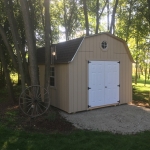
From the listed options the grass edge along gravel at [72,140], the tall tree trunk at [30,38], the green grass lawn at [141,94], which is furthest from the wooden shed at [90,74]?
the grass edge along gravel at [72,140]

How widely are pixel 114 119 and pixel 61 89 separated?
2.66 m

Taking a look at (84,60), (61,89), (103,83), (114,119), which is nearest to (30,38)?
(84,60)

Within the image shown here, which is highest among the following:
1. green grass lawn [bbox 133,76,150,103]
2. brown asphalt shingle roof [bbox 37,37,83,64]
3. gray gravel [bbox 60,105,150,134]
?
brown asphalt shingle roof [bbox 37,37,83,64]

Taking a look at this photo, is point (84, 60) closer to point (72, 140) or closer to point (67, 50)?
point (67, 50)

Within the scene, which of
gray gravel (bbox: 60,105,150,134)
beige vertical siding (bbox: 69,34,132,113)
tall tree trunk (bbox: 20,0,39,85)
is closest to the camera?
gray gravel (bbox: 60,105,150,134)

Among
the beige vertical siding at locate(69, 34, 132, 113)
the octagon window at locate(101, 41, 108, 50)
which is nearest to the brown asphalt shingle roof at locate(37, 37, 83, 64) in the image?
the beige vertical siding at locate(69, 34, 132, 113)

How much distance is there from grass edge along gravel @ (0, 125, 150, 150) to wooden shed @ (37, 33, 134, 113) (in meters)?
2.68

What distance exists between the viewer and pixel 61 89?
27.2 feet

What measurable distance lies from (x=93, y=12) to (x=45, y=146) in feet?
45.7

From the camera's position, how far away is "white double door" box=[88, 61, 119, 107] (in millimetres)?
8367

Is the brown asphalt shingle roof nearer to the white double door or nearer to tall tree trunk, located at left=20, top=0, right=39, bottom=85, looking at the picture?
the white double door

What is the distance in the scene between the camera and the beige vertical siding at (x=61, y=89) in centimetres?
787

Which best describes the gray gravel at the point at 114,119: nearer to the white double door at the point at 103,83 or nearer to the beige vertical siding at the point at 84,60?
the white double door at the point at 103,83

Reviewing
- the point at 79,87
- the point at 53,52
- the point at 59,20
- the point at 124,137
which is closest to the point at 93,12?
the point at 59,20
